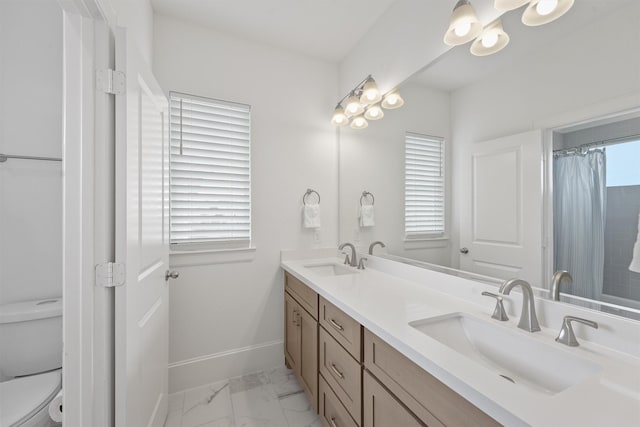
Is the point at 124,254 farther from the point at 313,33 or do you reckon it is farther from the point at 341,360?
the point at 313,33

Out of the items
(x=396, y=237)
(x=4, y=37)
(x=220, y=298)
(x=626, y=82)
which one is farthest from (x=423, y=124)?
(x=4, y=37)

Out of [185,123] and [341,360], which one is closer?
[341,360]

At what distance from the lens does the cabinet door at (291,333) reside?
6.20 ft

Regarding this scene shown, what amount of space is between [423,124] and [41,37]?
226cm

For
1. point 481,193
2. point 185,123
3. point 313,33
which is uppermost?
point 313,33

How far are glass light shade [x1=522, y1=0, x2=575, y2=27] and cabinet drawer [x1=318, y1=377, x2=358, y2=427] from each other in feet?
5.72

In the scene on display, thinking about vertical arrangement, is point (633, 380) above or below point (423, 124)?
below

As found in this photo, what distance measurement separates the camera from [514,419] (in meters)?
0.54

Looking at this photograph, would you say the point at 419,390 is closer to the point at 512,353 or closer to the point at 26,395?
the point at 512,353

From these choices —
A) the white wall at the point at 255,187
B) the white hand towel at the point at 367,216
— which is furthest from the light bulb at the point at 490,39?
the white wall at the point at 255,187

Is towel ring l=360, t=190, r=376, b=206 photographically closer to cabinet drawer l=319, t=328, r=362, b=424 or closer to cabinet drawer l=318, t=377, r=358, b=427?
cabinet drawer l=319, t=328, r=362, b=424

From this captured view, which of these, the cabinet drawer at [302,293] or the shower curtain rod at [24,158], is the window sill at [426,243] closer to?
the cabinet drawer at [302,293]

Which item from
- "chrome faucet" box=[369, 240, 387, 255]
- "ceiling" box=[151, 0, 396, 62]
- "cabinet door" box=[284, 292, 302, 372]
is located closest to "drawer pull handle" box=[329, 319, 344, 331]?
"cabinet door" box=[284, 292, 302, 372]

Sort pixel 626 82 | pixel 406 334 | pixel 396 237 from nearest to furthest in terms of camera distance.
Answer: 1. pixel 626 82
2. pixel 406 334
3. pixel 396 237
